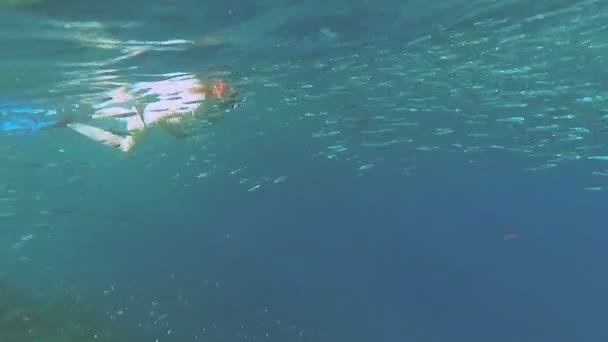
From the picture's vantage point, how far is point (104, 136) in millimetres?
24016

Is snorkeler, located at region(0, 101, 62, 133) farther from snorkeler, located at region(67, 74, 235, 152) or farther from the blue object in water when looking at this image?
snorkeler, located at region(67, 74, 235, 152)

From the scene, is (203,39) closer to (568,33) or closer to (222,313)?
(568,33)

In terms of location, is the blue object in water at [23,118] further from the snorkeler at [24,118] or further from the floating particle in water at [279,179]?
the floating particle in water at [279,179]

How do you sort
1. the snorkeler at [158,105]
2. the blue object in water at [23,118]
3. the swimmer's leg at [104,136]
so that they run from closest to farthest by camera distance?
the snorkeler at [158,105] → the blue object in water at [23,118] → the swimmer's leg at [104,136]

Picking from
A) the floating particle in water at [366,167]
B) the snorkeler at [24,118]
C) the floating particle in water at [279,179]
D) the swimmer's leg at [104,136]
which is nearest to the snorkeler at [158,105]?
the swimmer's leg at [104,136]

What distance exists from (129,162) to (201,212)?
41235 mm

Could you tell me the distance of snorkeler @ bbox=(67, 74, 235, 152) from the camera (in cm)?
1583

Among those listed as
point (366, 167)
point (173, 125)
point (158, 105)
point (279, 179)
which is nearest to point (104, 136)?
point (173, 125)

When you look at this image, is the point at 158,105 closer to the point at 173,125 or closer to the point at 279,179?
the point at 173,125

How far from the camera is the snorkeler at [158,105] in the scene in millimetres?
15828

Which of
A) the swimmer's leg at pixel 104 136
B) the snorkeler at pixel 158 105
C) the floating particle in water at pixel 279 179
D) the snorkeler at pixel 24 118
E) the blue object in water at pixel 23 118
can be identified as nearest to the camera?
the snorkeler at pixel 158 105

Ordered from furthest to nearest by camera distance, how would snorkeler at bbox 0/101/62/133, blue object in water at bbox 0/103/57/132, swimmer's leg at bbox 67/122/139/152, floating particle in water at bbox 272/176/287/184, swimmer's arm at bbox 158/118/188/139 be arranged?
1. floating particle in water at bbox 272/176/287/184
2. swimmer's leg at bbox 67/122/139/152
3. swimmer's arm at bbox 158/118/188/139
4. blue object in water at bbox 0/103/57/132
5. snorkeler at bbox 0/101/62/133

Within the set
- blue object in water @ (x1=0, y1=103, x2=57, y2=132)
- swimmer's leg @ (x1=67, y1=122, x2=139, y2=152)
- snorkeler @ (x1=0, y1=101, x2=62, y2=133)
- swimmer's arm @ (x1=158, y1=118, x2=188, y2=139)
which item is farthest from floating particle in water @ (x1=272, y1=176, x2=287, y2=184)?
blue object in water @ (x1=0, y1=103, x2=57, y2=132)

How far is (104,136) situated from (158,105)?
24.5 feet
